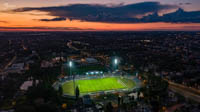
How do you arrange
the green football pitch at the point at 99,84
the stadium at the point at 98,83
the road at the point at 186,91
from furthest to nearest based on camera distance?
the green football pitch at the point at 99,84
the stadium at the point at 98,83
the road at the point at 186,91

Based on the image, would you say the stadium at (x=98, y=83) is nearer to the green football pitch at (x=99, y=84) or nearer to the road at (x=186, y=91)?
the green football pitch at (x=99, y=84)

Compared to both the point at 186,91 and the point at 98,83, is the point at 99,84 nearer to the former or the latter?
the point at 98,83

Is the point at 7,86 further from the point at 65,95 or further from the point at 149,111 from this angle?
the point at 149,111

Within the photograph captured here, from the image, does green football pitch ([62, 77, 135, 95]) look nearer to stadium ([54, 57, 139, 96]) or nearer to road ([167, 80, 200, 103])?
stadium ([54, 57, 139, 96])

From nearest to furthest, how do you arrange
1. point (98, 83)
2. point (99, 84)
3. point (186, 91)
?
point (186, 91) → point (99, 84) → point (98, 83)

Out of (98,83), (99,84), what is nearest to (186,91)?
(99,84)

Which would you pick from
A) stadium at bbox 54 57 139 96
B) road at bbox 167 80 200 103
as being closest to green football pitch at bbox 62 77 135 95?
stadium at bbox 54 57 139 96

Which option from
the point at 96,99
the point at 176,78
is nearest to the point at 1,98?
the point at 96,99

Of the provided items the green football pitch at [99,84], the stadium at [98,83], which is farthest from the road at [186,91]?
the green football pitch at [99,84]
